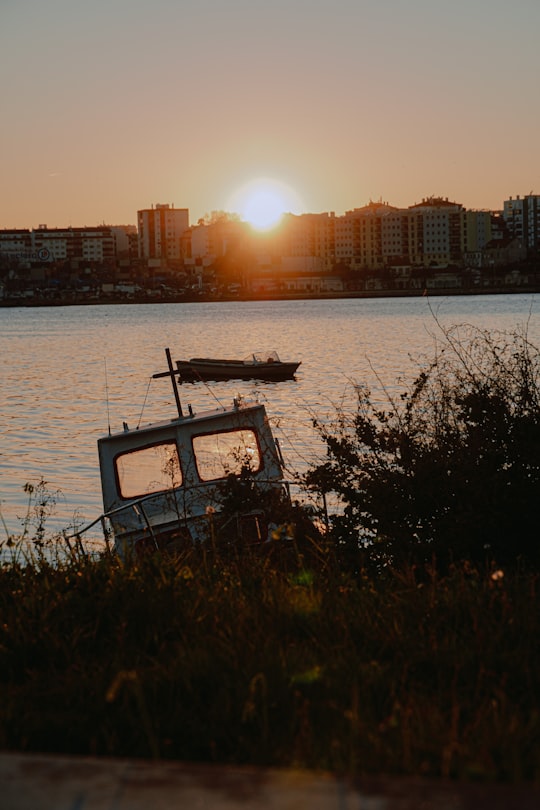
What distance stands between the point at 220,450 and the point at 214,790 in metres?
9.27

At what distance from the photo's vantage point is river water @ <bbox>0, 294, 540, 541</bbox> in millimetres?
24438

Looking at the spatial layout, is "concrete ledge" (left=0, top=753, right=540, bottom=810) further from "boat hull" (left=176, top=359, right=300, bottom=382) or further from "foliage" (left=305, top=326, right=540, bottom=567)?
"boat hull" (left=176, top=359, right=300, bottom=382)

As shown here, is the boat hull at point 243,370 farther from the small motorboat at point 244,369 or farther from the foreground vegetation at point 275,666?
the foreground vegetation at point 275,666

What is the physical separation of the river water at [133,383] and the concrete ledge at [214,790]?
575 cm

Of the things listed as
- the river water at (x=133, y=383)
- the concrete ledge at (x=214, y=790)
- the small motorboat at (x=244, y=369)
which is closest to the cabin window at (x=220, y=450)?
the river water at (x=133, y=383)

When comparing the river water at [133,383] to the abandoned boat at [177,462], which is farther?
the river water at [133,383]

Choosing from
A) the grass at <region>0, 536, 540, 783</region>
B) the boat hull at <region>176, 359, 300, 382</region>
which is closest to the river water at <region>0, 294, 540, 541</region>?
the boat hull at <region>176, 359, 300, 382</region>

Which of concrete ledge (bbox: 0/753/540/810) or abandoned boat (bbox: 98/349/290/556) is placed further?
abandoned boat (bbox: 98/349/290/556)

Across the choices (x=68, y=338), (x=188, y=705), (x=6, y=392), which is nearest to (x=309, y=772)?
(x=188, y=705)

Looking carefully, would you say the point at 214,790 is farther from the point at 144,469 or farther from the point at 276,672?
the point at 144,469

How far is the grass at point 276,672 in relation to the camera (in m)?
4.07

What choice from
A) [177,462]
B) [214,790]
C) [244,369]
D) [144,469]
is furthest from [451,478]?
[244,369]

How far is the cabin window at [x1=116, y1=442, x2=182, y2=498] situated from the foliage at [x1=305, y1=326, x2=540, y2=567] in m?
2.59

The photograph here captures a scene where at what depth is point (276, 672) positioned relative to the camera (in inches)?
188
